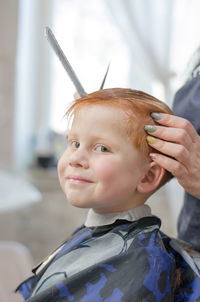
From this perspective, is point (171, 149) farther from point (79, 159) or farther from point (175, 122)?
point (79, 159)

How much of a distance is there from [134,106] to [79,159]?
0.51 ft

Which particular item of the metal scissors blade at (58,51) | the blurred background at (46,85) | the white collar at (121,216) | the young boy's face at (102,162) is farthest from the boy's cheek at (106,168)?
the blurred background at (46,85)

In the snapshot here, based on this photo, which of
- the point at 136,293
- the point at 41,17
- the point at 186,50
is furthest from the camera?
the point at 41,17

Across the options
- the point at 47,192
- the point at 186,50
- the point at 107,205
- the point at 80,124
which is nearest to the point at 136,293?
the point at 107,205

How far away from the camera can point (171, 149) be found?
82cm

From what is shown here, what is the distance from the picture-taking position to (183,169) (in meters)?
0.86

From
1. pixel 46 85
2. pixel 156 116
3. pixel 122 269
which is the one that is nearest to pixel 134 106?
pixel 156 116

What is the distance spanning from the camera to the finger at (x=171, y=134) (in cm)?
82

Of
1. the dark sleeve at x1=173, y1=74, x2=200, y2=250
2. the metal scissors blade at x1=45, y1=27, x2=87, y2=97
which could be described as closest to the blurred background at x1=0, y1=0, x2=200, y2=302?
the dark sleeve at x1=173, y1=74, x2=200, y2=250

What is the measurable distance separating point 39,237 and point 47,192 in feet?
1.06

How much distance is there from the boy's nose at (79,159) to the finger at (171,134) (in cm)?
14

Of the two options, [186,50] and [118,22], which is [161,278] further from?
[118,22]

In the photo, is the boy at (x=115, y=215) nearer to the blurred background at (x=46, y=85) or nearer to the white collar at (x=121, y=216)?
the white collar at (x=121, y=216)

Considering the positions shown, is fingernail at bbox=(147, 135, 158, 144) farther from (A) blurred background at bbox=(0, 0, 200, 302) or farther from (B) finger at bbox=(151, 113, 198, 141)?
(A) blurred background at bbox=(0, 0, 200, 302)
